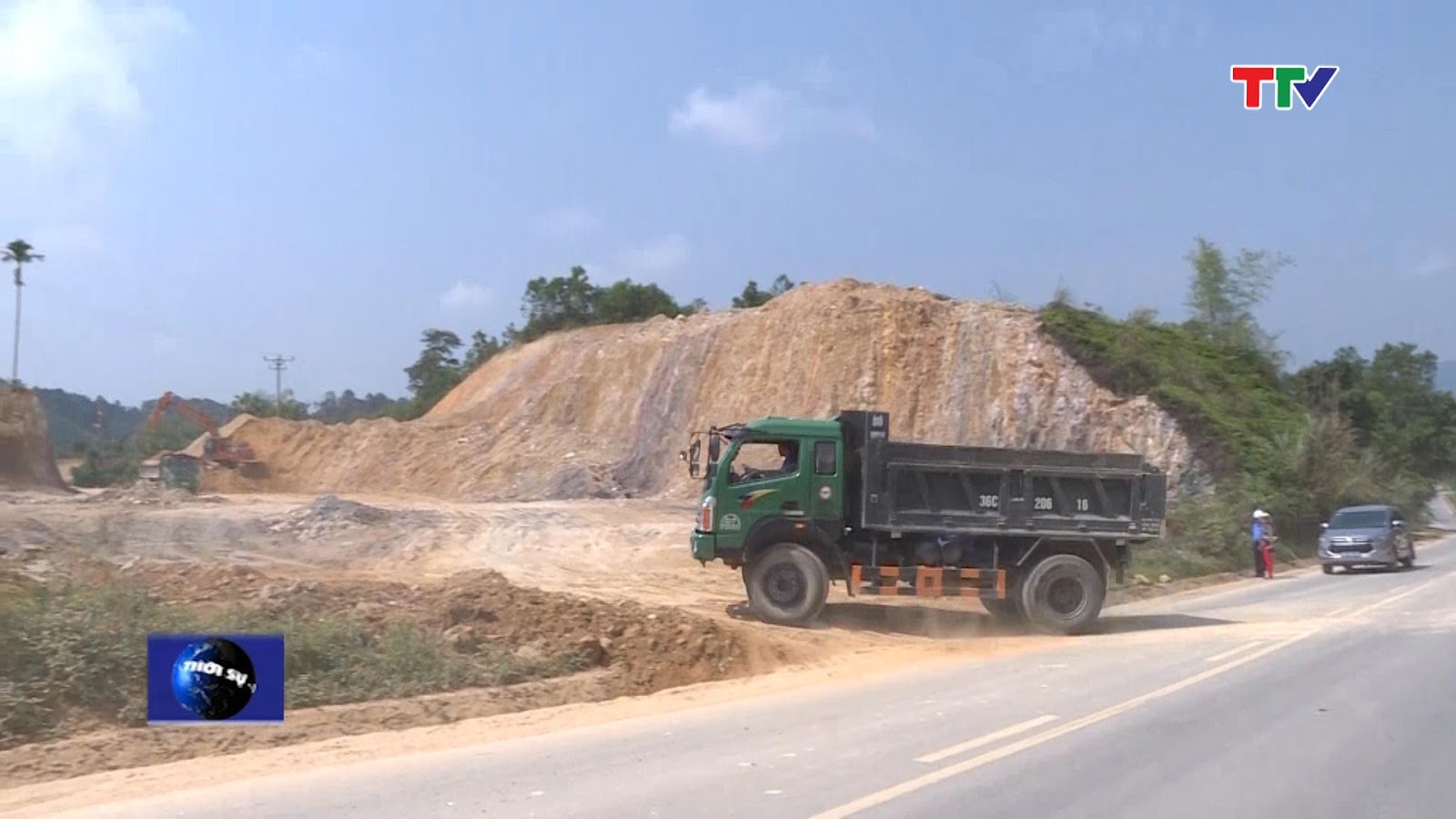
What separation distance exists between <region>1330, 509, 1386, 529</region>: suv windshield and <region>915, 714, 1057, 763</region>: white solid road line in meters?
22.7

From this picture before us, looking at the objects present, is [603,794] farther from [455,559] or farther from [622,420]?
[622,420]

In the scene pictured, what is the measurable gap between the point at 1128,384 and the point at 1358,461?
29.8 ft

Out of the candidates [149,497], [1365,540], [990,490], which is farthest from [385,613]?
[1365,540]

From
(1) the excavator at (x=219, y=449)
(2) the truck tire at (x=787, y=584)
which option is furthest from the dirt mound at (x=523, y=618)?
(1) the excavator at (x=219, y=449)

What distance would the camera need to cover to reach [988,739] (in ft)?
33.6

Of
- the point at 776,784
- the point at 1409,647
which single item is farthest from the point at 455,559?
the point at 776,784

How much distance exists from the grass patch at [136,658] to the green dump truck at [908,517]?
454 centimetres

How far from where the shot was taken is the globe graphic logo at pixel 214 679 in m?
9.99

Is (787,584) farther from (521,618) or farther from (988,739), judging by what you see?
(988,739)

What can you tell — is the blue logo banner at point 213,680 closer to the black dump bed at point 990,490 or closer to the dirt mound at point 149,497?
the black dump bed at point 990,490

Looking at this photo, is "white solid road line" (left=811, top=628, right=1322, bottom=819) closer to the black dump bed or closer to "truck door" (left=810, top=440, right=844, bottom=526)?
the black dump bed

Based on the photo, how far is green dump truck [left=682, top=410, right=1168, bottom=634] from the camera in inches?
715

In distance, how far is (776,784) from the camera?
8.64m

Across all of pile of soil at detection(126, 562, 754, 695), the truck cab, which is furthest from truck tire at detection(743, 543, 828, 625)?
pile of soil at detection(126, 562, 754, 695)
